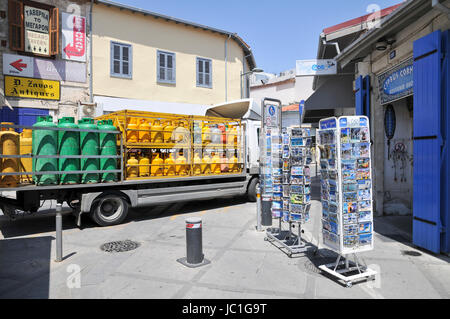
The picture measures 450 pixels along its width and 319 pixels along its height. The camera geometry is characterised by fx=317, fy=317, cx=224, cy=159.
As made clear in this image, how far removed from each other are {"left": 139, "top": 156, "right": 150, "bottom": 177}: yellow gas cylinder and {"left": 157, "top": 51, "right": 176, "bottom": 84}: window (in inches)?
379

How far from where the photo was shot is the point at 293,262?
17.3 feet

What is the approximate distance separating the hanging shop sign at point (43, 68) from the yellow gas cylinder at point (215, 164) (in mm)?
8580

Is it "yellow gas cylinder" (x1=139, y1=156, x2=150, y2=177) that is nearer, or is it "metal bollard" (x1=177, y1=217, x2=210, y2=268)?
"metal bollard" (x1=177, y1=217, x2=210, y2=268)

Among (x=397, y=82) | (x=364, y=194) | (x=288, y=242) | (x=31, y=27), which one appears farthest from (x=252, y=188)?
(x=31, y=27)

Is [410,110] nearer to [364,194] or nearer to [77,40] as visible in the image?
[364,194]

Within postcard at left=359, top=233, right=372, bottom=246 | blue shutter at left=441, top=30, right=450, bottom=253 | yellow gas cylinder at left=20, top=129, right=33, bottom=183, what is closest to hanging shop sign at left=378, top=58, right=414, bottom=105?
blue shutter at left=441, top=30, right=450, bottom=253

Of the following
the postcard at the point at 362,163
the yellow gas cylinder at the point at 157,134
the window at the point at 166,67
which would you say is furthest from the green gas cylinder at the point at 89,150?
the window at the point at 166,67

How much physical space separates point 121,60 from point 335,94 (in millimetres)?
10386

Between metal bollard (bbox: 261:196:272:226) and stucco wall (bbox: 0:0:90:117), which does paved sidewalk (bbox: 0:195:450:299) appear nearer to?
metal bollard (bbox: 261:196:272:226)

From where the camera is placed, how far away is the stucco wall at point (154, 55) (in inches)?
600

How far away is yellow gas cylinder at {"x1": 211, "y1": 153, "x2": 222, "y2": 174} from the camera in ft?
32.0

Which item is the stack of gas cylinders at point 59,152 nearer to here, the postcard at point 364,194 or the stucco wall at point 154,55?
the postcard at point 364,194

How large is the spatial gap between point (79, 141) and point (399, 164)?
326 inches
